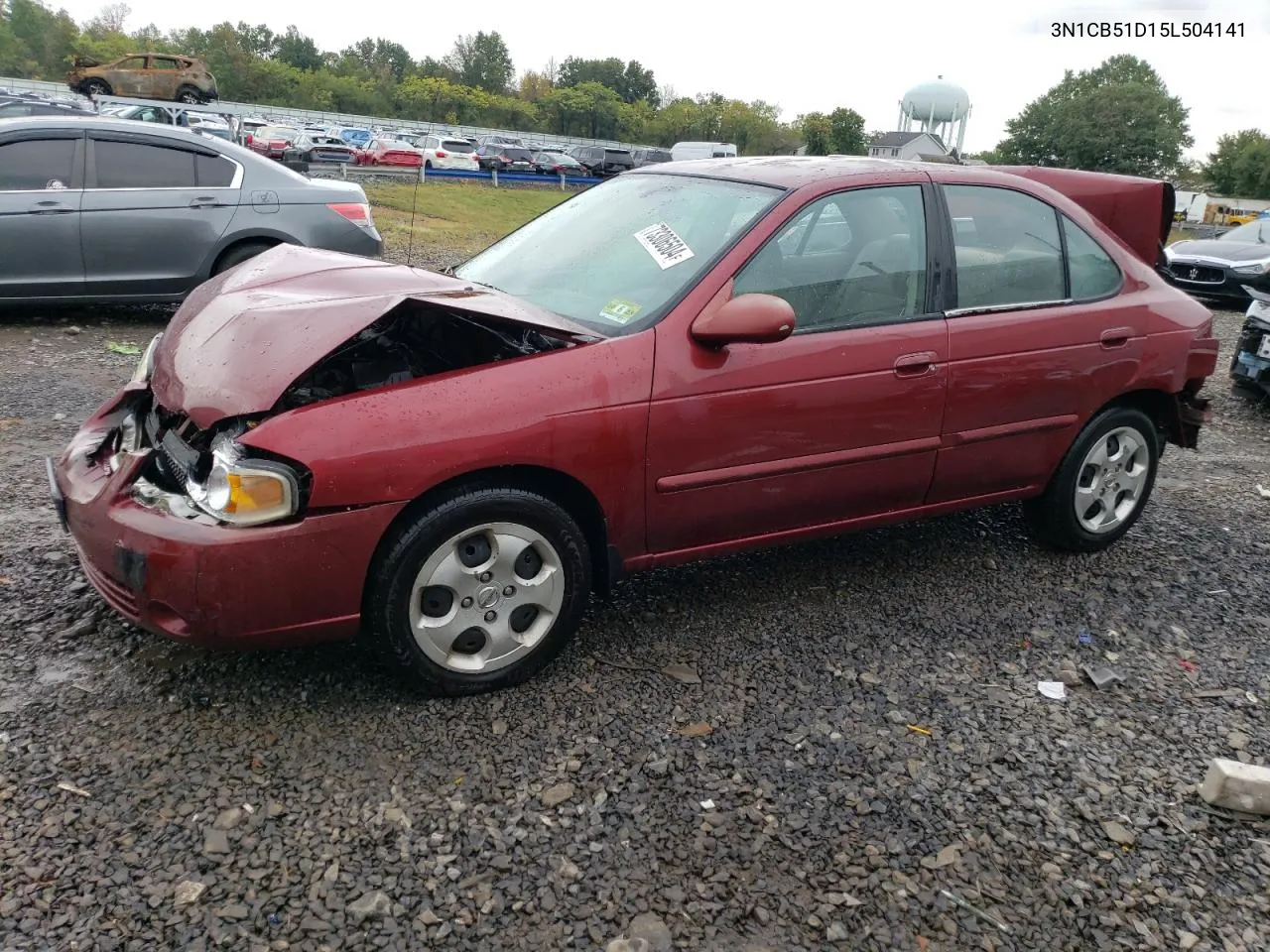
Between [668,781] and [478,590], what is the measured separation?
0.80 m

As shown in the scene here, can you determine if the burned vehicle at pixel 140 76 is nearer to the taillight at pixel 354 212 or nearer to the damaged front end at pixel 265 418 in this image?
the taillight at pixel 354 212

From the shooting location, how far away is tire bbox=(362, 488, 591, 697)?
113 inches

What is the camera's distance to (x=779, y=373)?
3.36 metres

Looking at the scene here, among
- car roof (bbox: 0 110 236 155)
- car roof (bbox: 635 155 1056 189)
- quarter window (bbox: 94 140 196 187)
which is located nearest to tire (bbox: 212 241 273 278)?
quarter window (bbox: 94 140 196 187)

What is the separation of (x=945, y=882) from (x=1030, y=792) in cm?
52

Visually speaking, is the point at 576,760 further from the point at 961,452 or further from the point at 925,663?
the point at 961,452

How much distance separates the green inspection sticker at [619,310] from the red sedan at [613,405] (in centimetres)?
2

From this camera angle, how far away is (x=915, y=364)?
3648 millimetres

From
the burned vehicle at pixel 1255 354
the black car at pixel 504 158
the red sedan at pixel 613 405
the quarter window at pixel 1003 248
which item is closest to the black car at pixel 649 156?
the black car at pixel 504 158

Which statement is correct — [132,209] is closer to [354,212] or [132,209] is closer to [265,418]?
[354,212]

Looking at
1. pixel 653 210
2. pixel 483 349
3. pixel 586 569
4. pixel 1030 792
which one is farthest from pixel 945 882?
pixel 653 210

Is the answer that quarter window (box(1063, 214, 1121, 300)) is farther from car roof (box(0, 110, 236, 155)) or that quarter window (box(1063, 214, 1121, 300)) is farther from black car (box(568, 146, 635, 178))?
black car (box(568, 146, 635, 178))

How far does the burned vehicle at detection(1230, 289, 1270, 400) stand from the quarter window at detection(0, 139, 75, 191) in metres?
8.89

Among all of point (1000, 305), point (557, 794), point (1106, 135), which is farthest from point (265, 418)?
point (1106, 135)
